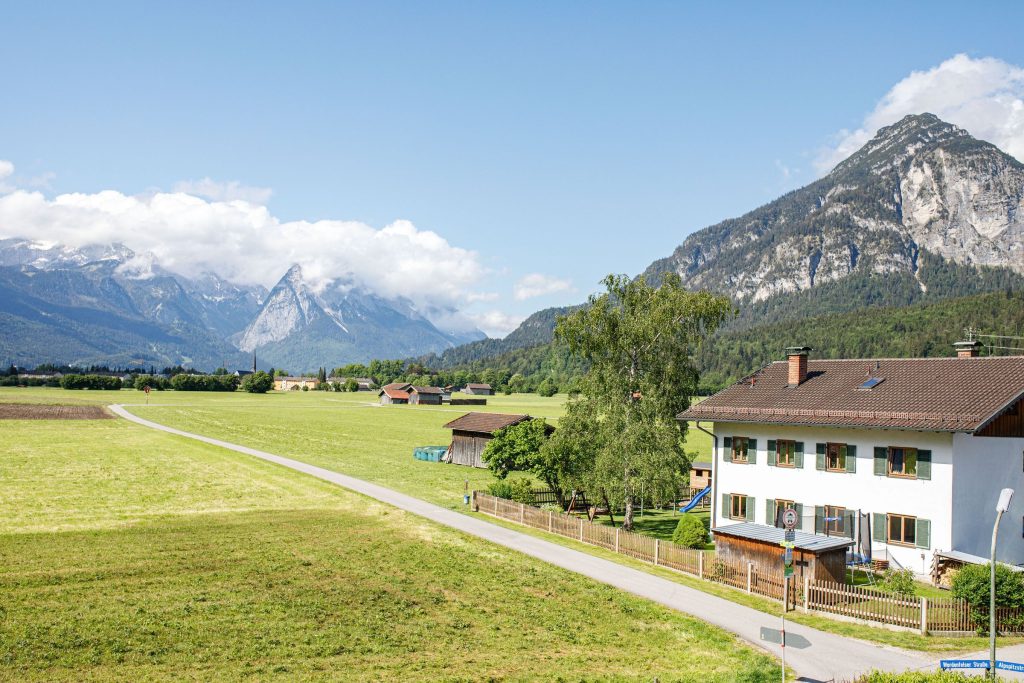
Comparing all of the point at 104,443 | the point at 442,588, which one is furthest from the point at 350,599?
the point at 104,443

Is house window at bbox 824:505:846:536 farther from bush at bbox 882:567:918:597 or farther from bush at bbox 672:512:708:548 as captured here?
bush at bbox 672:512:708:548

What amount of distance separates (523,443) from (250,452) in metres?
34.1

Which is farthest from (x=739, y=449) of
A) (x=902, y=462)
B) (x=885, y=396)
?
(x=902, y=462)

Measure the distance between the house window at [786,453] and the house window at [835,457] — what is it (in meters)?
1.73

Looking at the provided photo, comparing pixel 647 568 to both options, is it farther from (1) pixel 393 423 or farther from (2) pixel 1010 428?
(1) pixel 393 423

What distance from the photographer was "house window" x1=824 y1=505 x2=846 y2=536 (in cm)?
3616

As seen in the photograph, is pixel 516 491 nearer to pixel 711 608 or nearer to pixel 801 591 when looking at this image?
pixel 711 608

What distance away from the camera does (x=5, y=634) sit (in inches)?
907

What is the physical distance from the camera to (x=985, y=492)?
34312 millimetres

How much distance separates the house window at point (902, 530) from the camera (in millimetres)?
34009

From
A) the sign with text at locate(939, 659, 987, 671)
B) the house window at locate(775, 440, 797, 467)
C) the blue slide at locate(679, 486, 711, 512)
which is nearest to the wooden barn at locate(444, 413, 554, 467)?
the blue slide at locate(679, 486, 711, 512)

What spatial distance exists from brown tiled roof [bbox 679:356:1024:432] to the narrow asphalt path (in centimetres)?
1147

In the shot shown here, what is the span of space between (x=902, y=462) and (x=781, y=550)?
8.37 meters

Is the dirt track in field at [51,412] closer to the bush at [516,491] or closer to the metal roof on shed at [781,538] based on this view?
the bush at [516,491]
